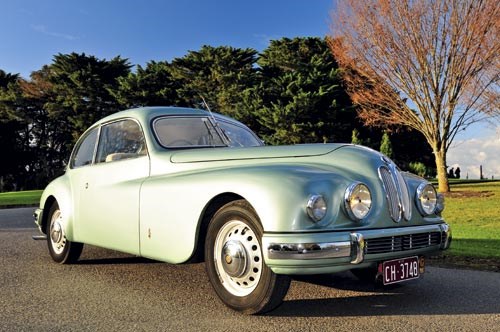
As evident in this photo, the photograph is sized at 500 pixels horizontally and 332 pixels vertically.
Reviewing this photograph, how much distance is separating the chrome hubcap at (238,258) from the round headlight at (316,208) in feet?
1.56

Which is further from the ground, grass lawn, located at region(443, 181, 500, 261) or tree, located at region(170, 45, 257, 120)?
tree, located at region(170, 45, 257, 120)

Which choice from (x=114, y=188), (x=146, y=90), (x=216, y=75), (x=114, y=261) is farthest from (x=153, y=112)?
(x=146, y=90)

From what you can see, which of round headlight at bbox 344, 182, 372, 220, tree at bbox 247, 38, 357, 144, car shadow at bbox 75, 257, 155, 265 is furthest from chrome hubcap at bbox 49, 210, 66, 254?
tree at bbox 247, 38, 357, 144

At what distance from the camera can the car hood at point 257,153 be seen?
4207mm

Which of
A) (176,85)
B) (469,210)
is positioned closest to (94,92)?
(176,85)

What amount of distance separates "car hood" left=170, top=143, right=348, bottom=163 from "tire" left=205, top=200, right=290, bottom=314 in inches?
25.2

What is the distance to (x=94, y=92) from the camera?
43.6 m

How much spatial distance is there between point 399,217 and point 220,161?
1.57 metres

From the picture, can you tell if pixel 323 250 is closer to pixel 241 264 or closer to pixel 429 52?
pixel 241 264

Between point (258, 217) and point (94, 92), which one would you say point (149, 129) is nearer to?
point (258, 217)

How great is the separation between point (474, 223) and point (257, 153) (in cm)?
932

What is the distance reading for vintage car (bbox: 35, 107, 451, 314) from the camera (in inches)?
137

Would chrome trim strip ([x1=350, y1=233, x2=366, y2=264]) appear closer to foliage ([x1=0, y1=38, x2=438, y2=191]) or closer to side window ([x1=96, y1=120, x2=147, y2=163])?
side window ([x1=96, y1=120, x2=147, y2=163])

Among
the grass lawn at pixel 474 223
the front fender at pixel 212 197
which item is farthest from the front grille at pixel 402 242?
the grass lawn at pixel 474 223
